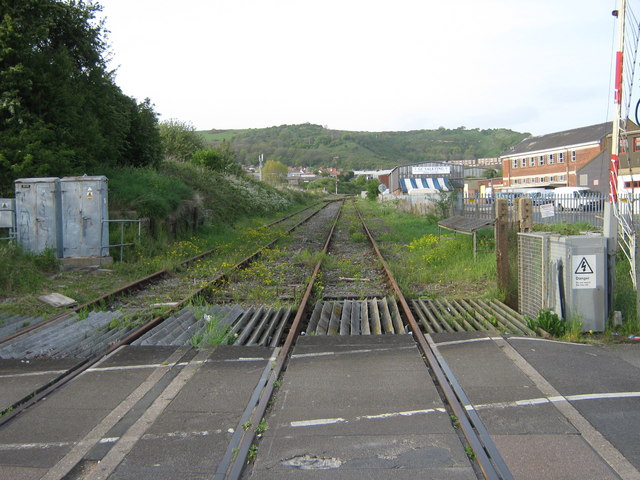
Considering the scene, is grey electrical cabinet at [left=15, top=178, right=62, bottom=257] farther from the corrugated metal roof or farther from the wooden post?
the corrugated metal roof

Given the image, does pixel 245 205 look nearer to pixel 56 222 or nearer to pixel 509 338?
pixel 56 222

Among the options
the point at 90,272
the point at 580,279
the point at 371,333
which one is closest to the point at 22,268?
the point at 90,272

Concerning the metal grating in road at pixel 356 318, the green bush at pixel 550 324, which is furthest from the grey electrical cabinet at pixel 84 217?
the green bush at pixel 550 324

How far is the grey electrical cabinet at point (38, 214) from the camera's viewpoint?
42.3 feet

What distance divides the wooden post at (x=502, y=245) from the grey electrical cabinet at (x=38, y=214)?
10.1m

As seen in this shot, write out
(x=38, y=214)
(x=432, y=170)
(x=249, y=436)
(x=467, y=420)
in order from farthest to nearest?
(x=432, y=170), (x=38, y=214), (x=467, y=420), (x=249, y=436)

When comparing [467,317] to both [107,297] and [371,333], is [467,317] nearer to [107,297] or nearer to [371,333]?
[371,333]

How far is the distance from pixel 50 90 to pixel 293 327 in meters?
12.2

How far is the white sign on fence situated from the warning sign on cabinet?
70.4m

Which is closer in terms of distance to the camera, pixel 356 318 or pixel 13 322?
pixel 356 318

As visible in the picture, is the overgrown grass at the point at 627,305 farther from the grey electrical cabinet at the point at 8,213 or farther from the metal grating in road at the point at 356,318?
the grey electrical cabinet at the point at 8,213

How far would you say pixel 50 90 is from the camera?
1505 centimetres

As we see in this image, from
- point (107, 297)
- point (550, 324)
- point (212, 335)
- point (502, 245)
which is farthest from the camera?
point (107, 297)

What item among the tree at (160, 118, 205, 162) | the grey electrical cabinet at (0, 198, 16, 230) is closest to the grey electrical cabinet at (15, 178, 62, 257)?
the grey electrical cabinet at (0, 198, 16, 230)
